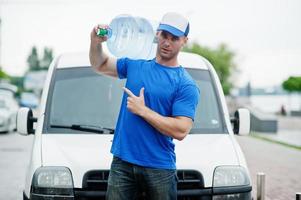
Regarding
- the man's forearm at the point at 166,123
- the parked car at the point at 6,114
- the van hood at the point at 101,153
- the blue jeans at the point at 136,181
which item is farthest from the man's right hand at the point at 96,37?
the parked car at the point at 6,114

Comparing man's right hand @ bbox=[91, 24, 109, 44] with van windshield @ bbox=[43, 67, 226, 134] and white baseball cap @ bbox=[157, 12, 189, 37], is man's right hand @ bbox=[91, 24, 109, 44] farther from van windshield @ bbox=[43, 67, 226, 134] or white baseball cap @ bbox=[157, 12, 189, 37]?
van windshield @ bbox=[43, 67, 226, 134]

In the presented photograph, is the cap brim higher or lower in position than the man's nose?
higher

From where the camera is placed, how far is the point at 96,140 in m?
4.93

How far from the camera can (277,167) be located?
13.5 m

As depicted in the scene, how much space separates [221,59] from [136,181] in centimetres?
7408

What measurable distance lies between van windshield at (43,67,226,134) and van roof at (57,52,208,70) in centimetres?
7

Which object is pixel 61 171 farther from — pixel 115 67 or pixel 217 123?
pixel 217 123

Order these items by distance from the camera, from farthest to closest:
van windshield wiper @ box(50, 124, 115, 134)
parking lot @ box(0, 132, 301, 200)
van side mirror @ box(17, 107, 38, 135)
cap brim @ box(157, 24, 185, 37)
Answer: parking lot @ box(0, 132, 301, 200) < van side mirror @ box(17, 107, 38, 135) < van windshield wiper @ box(50, 124, 115, 134) < cap brim @ box(157, 24, 185, 37)

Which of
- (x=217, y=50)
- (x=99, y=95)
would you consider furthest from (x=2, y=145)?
(x=217, y=50)

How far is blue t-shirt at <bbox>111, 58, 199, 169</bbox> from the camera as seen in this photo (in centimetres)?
368

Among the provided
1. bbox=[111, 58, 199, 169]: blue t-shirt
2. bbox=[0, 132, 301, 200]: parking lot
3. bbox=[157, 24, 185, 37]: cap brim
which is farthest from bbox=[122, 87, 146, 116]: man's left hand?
bbox=[0, 132, 301, 200]: parking lot

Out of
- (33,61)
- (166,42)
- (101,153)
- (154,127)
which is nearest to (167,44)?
(166,42)

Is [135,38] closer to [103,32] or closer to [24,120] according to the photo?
[103,32]

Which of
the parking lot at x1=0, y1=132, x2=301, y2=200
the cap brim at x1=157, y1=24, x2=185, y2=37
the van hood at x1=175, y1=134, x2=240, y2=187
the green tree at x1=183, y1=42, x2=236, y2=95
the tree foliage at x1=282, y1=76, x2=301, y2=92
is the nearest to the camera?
the cap brim at x1=157, y1=24, x2=185, y2=37
